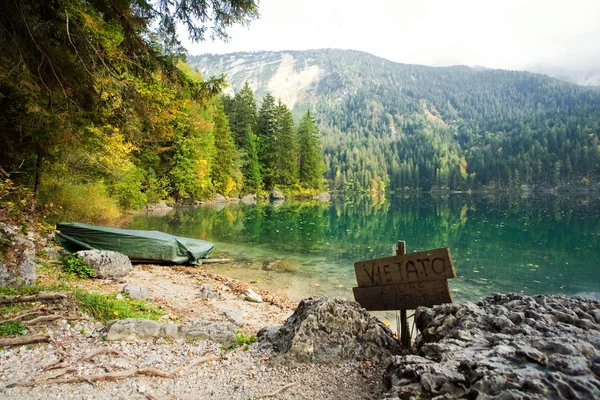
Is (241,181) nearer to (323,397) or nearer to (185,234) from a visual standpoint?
(185,234)

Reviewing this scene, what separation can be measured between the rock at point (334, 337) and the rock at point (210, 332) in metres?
0.58

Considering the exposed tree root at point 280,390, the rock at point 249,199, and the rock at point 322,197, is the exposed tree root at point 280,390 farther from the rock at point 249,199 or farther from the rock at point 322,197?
the rock at point 322,197

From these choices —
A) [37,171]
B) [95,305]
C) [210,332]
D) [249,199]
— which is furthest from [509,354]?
[249,199]

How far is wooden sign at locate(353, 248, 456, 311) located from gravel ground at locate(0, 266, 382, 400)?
1.00 m

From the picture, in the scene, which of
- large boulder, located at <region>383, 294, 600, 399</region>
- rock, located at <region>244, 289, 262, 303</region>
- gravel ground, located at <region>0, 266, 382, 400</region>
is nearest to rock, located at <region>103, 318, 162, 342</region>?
gravel ground, located at <region>0, 266, 382, 400</region>

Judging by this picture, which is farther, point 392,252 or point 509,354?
point 392,252

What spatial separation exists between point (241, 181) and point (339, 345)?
152 ft

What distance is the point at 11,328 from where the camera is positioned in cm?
416

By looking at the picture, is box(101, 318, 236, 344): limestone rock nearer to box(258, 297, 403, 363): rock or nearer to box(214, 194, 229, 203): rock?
box(258, 297, 403, 363): rock

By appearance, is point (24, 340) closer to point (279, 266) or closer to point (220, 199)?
point (279, 266)

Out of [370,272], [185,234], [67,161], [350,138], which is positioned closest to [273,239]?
[185,234]

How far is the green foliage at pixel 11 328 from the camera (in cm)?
407

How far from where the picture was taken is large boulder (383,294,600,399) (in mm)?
2035

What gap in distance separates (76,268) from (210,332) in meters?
5.92
